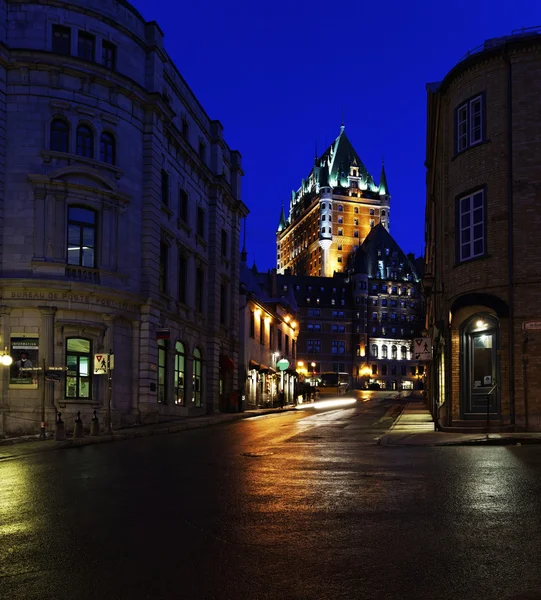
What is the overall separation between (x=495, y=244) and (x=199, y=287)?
24.2 meters

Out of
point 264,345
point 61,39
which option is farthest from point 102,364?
point 264,345

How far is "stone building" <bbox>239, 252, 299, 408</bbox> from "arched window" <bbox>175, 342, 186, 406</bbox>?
12530 mm

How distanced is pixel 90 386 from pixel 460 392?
581 inches

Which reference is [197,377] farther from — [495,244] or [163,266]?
[495,244]

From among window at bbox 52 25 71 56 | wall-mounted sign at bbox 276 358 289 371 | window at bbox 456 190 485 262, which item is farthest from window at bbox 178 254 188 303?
wall-mounted sign at bbox 276 358 289 371

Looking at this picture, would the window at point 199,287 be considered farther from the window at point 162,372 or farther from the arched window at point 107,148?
the arched window at point 107,148

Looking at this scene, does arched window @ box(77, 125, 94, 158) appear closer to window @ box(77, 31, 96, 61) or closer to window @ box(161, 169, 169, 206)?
window @ box(77, 31, 96, 61)

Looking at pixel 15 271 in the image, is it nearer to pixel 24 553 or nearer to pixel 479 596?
pixel 24 553

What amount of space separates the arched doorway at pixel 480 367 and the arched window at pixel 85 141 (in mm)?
16994

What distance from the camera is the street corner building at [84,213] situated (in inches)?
1184

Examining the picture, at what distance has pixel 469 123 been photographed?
2603 centimetres

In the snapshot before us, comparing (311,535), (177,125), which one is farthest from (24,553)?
(177,125)

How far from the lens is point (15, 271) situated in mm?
30219

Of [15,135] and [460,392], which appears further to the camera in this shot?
[15,135]
